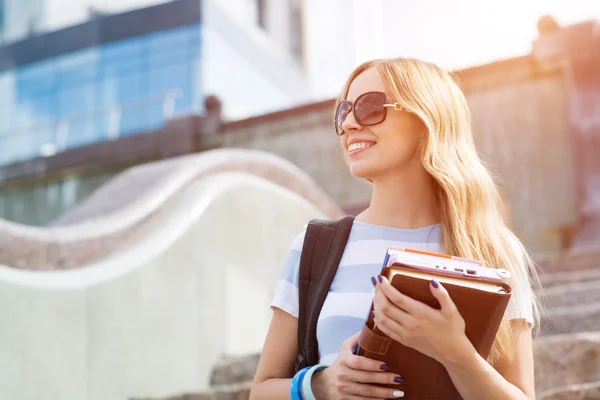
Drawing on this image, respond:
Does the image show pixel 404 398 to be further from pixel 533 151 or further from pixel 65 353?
pixel 533 151

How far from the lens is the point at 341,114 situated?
204 centimetres

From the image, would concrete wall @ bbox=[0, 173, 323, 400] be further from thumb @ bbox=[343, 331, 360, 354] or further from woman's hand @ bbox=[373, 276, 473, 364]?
woman's hand @ bbox=[373, 276, 473, 364]

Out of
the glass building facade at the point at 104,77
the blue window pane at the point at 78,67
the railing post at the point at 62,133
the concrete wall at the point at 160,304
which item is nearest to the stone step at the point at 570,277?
the concrete wall at the point at 160,304

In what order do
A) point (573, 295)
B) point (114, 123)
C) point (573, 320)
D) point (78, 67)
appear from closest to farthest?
point (573, 320), point (573, 295), point (114, 123), point (78, 67)

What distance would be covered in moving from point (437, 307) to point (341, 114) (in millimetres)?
696

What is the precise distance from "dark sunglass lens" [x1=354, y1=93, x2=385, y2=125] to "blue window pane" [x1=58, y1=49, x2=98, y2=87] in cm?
2995

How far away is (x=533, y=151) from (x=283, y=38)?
101 ft

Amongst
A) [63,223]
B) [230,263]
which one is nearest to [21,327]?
[63,223]

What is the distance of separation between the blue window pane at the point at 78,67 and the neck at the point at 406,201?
98.3 ft

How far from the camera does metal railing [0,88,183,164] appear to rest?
15.2 metres

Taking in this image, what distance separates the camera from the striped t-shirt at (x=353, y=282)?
1.87m

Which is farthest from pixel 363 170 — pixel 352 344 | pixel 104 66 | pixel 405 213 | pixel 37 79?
pixel 37 79

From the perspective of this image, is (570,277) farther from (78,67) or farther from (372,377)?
(78,67)

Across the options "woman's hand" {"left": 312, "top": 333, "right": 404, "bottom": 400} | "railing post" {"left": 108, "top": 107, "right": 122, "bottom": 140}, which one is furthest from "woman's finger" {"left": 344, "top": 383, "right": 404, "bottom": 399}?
"railing post" {"left": 108, "top": 107, "right": 122, "bottom": 140}
